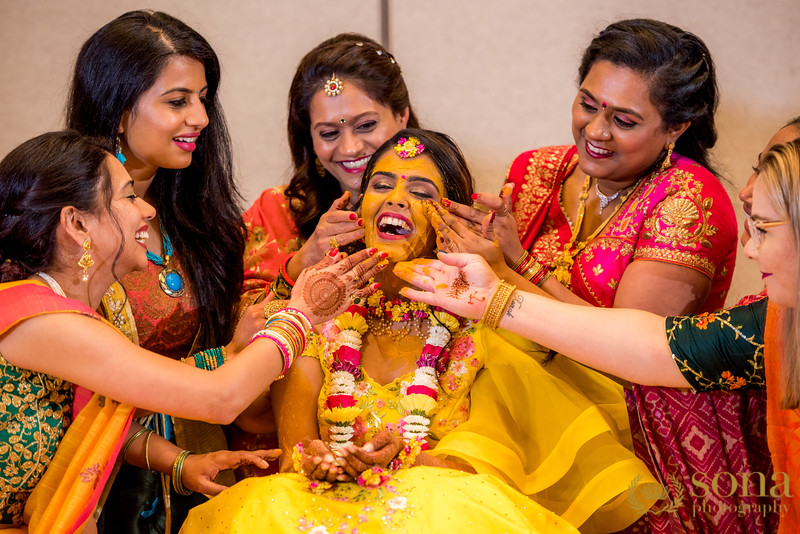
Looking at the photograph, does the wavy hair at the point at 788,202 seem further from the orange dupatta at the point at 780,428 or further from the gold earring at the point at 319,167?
the gold earring at the point at 319,167

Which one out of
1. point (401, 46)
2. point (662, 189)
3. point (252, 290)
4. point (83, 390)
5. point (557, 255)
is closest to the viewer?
point (83, 390)

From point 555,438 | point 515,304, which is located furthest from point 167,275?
point 555,438

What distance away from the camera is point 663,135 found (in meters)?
3.13

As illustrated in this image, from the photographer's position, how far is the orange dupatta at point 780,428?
2285mm

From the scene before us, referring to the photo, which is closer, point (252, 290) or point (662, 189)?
point (662, 189)

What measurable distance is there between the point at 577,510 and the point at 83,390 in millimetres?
1538

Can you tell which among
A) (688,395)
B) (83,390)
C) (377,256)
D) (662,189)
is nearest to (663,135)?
(662,189)

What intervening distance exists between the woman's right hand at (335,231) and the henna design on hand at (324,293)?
32 centimetres

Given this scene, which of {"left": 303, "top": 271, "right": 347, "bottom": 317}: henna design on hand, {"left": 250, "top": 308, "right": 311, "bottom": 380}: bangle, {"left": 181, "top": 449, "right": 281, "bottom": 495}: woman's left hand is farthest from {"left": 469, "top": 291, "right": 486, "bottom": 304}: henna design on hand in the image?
{"left": 181, "top": 449, "right": 281, "bottom": 495}: woman's left hand

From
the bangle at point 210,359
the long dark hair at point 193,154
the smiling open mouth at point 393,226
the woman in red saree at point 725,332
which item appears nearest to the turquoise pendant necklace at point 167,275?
the long dark hair at point 193,154

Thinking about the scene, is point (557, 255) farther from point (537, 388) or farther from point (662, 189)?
point (537, 388)

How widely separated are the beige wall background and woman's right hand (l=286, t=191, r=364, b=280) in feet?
5.52

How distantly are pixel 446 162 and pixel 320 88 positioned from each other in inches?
34.9

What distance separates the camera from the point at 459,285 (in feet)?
8.63
